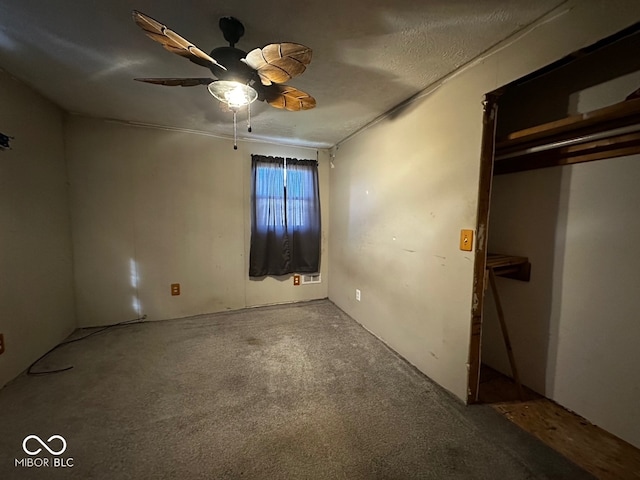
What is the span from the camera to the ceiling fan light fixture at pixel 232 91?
1.36m

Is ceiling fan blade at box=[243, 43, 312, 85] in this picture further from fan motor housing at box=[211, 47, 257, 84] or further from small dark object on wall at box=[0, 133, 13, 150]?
small dark object on wall at box=[0, 133, 13, 150]

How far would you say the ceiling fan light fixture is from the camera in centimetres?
136

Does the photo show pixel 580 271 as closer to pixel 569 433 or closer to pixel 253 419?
pixel 569 433

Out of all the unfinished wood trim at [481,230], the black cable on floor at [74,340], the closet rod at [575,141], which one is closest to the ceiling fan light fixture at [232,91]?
the unfinished wood trim at [481,230]

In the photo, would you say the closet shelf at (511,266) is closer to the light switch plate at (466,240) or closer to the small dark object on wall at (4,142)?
the light switch plate at (466,240)

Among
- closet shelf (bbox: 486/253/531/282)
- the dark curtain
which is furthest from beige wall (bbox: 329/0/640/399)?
the dark curtain

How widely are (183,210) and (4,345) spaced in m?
1.67

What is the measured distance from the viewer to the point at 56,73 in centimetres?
172

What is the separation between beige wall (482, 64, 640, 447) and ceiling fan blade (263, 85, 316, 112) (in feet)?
4.83

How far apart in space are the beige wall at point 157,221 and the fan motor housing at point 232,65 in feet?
5.92

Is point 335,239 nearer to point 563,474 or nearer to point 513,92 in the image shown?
point 513,92

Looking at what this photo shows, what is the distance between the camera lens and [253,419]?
4.79ft

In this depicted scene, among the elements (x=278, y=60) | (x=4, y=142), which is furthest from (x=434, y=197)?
(x=4, y=142)

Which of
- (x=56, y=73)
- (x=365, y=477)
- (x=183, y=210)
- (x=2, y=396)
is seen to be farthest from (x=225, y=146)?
(x=365, y=477)
